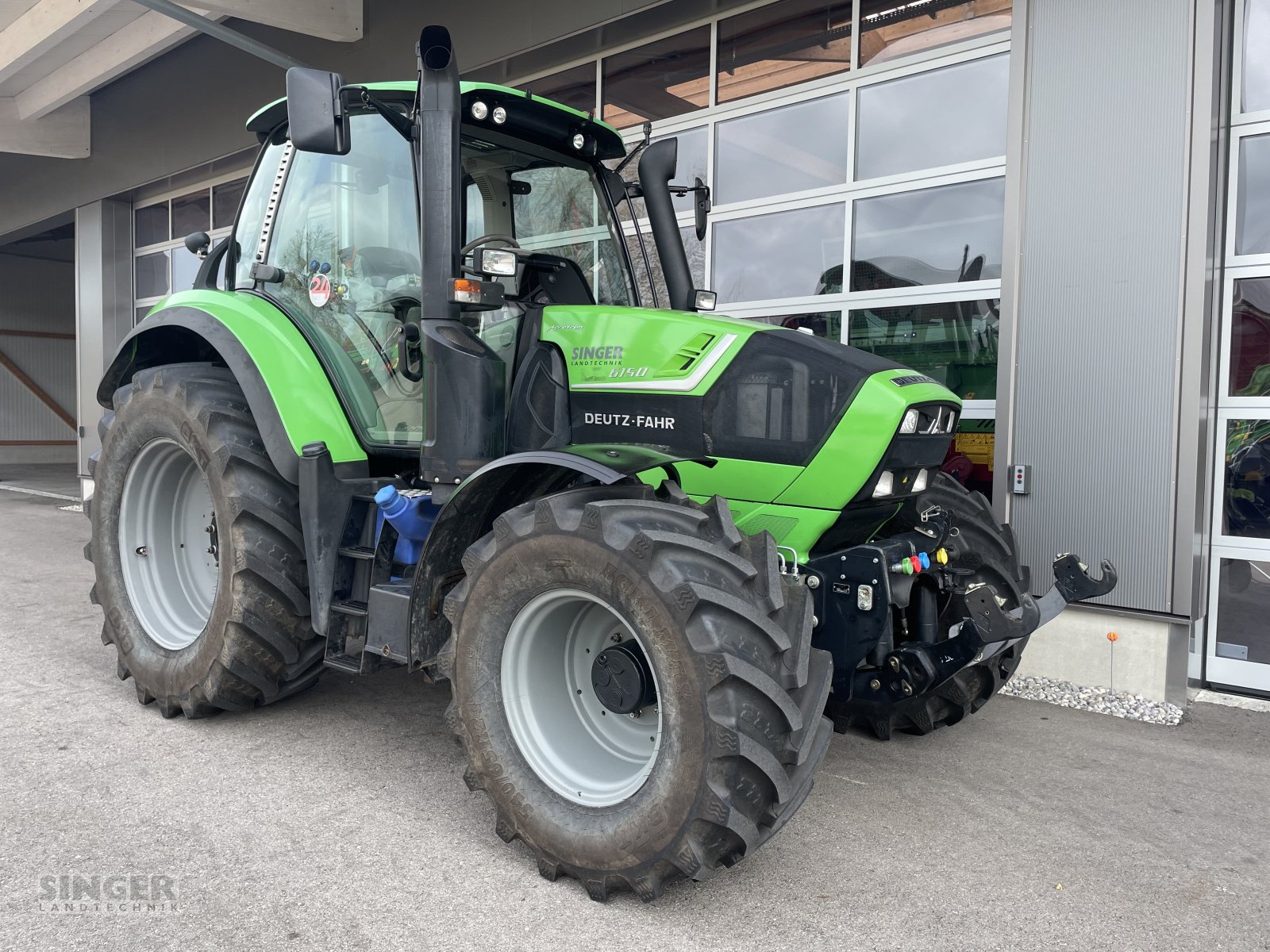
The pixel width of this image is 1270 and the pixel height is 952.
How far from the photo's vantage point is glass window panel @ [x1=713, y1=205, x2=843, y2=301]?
6090mm

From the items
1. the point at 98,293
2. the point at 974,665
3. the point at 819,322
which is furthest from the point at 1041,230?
the point at 98,293

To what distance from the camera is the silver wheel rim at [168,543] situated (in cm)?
409

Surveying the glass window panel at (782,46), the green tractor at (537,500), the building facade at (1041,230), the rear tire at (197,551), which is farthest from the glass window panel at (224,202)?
the rear tire at (197,551)

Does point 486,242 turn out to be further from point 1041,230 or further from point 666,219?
point 1041,230

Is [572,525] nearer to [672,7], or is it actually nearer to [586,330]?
[586,330]

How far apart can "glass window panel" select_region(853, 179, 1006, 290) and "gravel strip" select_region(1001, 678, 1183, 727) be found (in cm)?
220

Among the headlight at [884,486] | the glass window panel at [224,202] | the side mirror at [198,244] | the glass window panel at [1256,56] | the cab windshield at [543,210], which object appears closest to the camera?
the headlight at [884,486]

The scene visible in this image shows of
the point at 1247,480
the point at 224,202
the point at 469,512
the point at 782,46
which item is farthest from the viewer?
the point at 224,202

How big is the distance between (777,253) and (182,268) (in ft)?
29.3

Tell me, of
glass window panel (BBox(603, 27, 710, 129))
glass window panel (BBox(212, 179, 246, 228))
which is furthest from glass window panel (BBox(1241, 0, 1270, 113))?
glass window panel (BBox(212, 179, 246, 228))

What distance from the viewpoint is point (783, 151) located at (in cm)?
634

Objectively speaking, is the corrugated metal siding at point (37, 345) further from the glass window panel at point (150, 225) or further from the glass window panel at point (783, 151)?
the glass window panel at point (783, 151)

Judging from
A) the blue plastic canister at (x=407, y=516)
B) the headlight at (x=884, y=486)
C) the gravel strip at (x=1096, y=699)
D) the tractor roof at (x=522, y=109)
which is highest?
the tractor roof at (x=522, y=109)

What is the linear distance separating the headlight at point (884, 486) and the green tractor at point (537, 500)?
0.04ft
